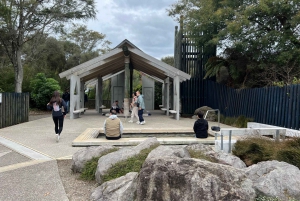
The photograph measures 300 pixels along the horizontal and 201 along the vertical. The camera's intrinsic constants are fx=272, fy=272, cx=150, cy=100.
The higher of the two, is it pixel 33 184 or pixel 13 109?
pixel 13 109

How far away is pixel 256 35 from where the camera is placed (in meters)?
13.3

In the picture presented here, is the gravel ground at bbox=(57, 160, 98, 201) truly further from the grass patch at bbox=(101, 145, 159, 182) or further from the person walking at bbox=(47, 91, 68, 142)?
the person walking at bbox=(47, 91, 68, 142)

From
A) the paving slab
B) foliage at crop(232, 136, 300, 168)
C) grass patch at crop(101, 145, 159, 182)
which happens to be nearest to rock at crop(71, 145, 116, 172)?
the paving slab

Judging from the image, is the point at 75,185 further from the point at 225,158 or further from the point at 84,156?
the point at 225,158

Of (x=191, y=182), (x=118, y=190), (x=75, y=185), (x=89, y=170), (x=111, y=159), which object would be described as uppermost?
(x=191, y=182)

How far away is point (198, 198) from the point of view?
10.2 feet

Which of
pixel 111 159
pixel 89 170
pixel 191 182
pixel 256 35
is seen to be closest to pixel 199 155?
pixel 111 159

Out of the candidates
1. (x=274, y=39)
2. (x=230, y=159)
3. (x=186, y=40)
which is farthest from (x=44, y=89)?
(x=230, y=159)

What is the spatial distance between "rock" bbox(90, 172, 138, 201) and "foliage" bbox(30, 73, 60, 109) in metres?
19.5

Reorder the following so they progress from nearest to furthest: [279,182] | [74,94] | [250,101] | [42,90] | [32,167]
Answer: [279,182]
[32,167]
[250,101]
[74,94]
[42,90]

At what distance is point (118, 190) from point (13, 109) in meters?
11.2

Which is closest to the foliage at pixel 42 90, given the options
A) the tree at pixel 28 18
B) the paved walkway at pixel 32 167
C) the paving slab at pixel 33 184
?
the tree at pixel 28 18

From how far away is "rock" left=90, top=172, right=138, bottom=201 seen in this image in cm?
357

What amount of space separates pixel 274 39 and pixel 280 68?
4.52ft
